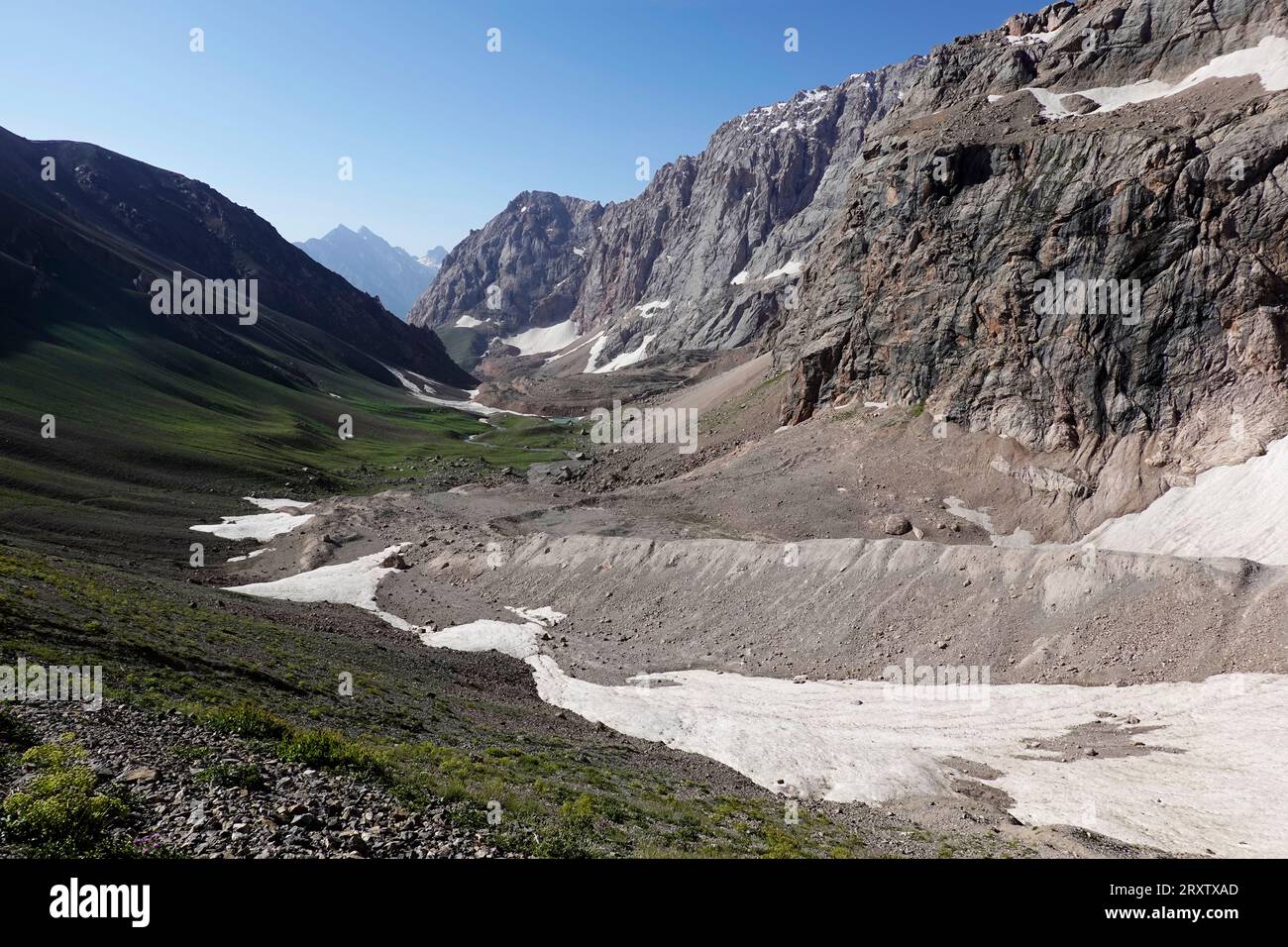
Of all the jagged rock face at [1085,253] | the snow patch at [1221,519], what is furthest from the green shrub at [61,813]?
the jagged rock face at [1085,253]

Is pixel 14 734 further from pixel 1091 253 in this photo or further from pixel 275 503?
pixel 1091 253

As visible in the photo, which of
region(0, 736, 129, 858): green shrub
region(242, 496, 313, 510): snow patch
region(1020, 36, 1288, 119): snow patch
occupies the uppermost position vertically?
region(1020, 36, 1288, 119): snow patch

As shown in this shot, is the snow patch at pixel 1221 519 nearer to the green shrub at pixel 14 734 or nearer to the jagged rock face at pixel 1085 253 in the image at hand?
the jagged rock face at pixel 1085 253

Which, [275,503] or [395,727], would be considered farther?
[275,503]

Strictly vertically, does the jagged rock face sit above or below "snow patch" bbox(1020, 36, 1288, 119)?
below

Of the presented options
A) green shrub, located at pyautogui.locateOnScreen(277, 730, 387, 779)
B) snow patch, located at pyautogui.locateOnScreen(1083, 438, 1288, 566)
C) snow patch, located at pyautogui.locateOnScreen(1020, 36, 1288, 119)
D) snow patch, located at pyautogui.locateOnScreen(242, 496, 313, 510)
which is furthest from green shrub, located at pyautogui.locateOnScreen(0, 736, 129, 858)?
snow patch, located at pyautogui.locateOnScreen(1020, 36, 1288, 119)

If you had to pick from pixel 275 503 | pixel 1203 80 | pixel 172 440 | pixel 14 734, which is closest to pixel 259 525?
pixel 275 503

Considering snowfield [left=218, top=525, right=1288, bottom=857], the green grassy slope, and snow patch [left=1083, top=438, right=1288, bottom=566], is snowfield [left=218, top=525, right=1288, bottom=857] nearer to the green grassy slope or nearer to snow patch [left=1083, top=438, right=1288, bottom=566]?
snow patch [left=1083, top=438, right=1288, bottom=566]

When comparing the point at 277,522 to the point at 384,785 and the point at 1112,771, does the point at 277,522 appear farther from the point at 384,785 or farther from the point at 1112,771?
the point at 1112,771
